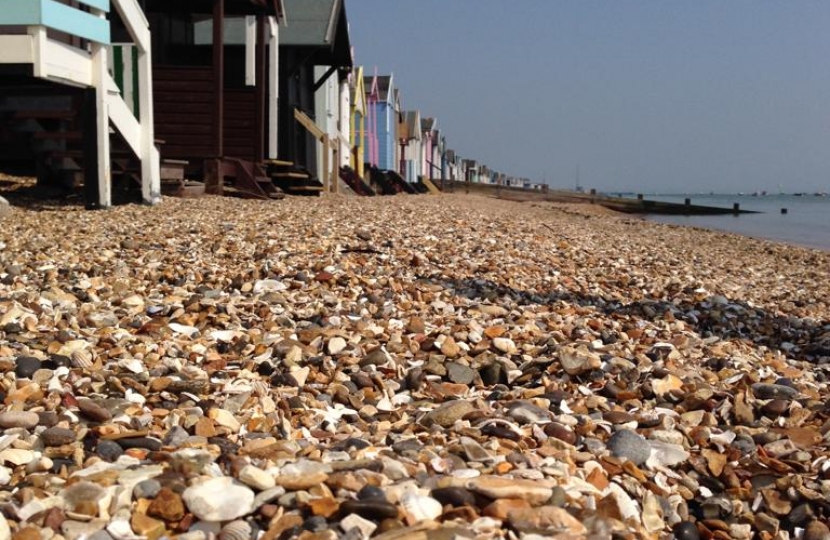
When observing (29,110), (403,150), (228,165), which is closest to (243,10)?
(228,165)

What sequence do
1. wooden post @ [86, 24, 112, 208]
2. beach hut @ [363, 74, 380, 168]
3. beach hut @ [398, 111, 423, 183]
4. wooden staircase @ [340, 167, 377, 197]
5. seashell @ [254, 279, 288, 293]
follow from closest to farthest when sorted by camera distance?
seashell @ [254, 279, 288, 293], wooden post @ [86, 24, 112, 208], wooden staircase @ [340, 167, 377, 197], beach hut @ [363, 74, 380, 168], beach hut @ [398, 111, 423, 183]

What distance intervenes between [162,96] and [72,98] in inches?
141

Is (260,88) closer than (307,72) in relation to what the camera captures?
Yes

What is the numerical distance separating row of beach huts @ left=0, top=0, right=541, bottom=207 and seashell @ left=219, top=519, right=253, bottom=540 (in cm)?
698

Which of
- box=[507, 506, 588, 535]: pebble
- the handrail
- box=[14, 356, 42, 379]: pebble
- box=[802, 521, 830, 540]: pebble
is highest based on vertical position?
the handrail

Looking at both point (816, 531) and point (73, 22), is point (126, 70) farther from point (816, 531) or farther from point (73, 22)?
point (816, 531)

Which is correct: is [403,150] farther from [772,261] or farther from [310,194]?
[772,261]

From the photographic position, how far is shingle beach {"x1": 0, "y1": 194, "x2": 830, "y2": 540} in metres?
2.02

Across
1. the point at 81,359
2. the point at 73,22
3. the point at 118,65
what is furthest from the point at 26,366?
the point at 118,65

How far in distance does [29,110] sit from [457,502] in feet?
32.8

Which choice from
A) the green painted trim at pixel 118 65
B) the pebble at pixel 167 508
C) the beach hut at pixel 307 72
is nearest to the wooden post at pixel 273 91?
the beach hut at pixel 307 72

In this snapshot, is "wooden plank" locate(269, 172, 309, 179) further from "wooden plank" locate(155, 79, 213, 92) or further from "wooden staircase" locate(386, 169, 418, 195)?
"wooden staircase" locate(386, 169, 418, 195)

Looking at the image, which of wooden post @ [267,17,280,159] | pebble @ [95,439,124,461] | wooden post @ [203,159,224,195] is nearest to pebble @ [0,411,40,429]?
pebble @ [95,439,124,461]

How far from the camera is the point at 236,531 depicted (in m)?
1.90
